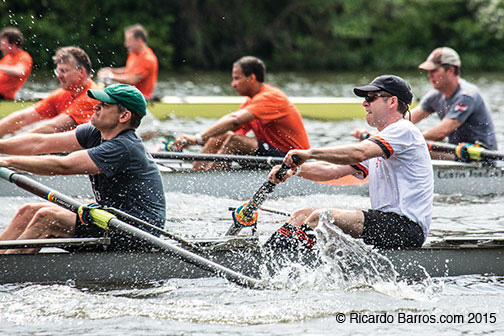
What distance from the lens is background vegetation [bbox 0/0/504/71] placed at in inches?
1256

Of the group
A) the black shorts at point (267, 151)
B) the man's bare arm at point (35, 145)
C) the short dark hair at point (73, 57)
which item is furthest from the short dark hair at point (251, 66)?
the man's bare arm at point (35, 145)

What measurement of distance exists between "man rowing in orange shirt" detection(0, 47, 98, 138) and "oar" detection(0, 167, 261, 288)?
2.94 m

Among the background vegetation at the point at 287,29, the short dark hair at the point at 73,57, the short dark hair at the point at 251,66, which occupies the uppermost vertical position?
the background vegetation at the point at 287,29

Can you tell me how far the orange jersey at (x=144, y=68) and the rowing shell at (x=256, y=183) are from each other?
4637 mm

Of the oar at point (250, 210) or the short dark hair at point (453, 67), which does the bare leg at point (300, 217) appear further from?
the short dark hair at point (453, 67)

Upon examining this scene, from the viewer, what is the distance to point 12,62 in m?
12.8

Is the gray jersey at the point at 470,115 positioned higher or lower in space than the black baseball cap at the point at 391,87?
lower

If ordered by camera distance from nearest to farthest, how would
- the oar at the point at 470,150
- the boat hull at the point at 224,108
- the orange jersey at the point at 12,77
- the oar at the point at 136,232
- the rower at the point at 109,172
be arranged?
1. the oar at the point at 136,232
2. the rower at the point at 109,172
3. the oar at the point at 470,150
4. the orange jersey at the point at 12,77
5. the boat hull at the point at 224,108

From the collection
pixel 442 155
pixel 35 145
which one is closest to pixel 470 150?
pixel 442 155

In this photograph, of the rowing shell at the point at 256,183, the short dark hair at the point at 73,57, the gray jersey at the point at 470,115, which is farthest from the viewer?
the gray jersey at the point at 470,115

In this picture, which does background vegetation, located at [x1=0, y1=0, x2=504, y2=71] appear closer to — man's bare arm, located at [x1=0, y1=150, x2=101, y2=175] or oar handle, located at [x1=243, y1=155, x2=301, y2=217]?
oar handle, located at [x1=243, y1=155, x2=301, y2=217]

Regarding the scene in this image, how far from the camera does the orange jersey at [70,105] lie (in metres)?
8.73

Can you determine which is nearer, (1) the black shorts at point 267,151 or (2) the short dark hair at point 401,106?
(2) the short dark hair at point 401,106

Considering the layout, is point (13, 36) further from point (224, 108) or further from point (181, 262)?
point (181, 262)
